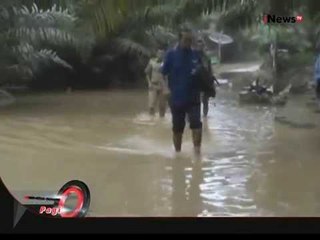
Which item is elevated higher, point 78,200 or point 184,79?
point 184,79

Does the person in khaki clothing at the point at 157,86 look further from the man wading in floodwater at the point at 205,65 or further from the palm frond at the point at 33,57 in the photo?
the palm frond at the point at 33,57

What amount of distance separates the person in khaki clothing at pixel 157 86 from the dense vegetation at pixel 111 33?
3cm

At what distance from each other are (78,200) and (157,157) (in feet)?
0.98

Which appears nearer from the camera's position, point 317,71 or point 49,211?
point 317,71

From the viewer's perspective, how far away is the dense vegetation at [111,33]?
1611mm

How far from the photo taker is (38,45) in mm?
1656

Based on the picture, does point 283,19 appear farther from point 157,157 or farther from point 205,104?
point 157,157

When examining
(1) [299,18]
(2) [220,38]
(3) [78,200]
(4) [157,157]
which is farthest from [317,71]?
(3) [78,200]

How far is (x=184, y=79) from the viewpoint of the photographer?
5.46 ft

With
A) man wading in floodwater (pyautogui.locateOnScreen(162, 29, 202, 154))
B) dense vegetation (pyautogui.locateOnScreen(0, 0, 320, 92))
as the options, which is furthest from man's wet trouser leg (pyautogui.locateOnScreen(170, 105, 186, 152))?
dense vegetation (pyautogui.locateOnScreen(0, 0, 320, 92))

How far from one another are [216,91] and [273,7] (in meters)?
0.32

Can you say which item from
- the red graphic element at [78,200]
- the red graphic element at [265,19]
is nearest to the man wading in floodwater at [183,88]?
the red graphic element at [265,19]

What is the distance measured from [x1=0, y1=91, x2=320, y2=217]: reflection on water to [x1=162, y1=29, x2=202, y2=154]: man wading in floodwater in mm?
28

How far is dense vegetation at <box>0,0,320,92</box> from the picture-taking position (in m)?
1.61
